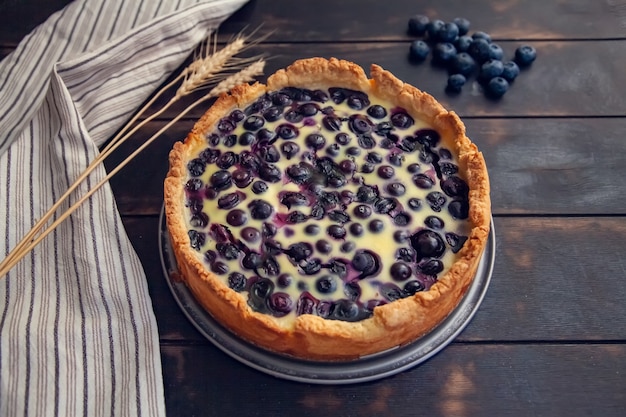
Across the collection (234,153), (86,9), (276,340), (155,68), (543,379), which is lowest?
(543,379)

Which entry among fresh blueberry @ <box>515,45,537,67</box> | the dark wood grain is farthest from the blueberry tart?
the dark wood grain

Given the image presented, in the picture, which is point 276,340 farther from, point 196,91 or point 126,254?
point 196,91

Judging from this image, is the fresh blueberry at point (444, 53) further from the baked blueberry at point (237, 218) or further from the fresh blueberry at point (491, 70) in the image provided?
the baked blueberry at point (237, 218)

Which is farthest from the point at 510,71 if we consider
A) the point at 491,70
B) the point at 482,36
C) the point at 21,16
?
the point at 21,16

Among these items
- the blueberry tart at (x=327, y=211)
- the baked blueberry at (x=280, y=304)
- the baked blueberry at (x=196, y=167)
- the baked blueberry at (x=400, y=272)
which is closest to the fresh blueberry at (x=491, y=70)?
the blueberry tart at (x=327, y=211)

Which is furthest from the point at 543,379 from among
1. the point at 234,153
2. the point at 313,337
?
the point at 234,153

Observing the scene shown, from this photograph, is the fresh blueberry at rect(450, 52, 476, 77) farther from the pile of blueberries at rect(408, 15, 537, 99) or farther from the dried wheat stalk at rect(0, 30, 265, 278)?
the dried wheat stalk at rect(0, 30, 265, 278)

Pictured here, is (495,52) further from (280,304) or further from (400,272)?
(280,304)

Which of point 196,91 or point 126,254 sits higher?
point 196,91
